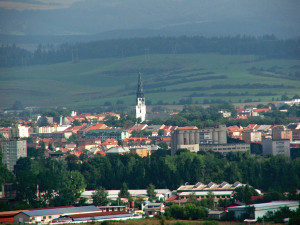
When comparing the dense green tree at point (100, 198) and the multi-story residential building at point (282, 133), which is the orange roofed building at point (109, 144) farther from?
the dense green tree at point (100, 198)

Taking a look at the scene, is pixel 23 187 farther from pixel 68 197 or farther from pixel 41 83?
pixel 41 83

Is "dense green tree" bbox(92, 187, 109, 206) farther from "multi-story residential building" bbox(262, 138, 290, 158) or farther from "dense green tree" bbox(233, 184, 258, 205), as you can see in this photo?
"multi-story residential building" bbox(262, 138, 290, 158)

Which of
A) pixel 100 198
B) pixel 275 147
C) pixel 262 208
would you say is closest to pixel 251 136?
pixel 275 147

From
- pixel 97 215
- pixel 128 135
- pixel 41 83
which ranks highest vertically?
pixel 41 83

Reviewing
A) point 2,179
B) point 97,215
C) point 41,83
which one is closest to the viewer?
point 97,215

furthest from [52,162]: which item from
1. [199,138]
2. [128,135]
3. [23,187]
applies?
[128,135]

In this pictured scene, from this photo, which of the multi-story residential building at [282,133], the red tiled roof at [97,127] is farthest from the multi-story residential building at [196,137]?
the red tiled roof at [97,127]
